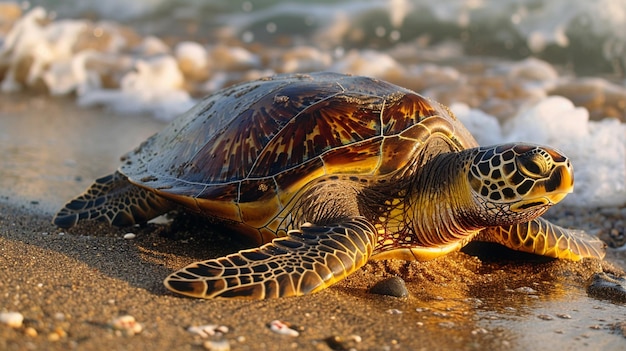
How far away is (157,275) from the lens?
2.92 meters

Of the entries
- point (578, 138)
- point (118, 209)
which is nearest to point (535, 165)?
point (118, 209)

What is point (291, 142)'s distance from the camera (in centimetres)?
342

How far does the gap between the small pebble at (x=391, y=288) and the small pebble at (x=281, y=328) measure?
0.71m

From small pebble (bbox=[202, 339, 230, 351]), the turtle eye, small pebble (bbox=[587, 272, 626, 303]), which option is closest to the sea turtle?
the turtle eye

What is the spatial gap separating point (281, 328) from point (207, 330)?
287mm

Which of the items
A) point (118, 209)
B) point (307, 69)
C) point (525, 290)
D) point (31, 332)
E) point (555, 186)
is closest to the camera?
point (31, 332)

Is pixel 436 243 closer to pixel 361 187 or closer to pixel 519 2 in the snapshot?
pixel 361 187

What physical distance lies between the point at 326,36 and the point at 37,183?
1039 centimetres

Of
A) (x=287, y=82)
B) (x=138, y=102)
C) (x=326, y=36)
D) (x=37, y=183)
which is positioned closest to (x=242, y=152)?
(x=287, y=82)

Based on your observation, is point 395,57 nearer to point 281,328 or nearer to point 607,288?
point 607,288

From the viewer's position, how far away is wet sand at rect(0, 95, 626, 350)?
225 centimetres

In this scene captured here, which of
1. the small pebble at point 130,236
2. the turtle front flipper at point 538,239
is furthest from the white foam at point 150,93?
the turtle front flipper at point 538,239

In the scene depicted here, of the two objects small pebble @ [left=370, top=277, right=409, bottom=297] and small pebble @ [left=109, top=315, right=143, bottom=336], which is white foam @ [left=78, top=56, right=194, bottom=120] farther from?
small pebble @ [left=109, top=315, right=143, bottom=336]

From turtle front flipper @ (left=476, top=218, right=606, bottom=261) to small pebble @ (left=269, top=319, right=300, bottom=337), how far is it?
1670 mm
